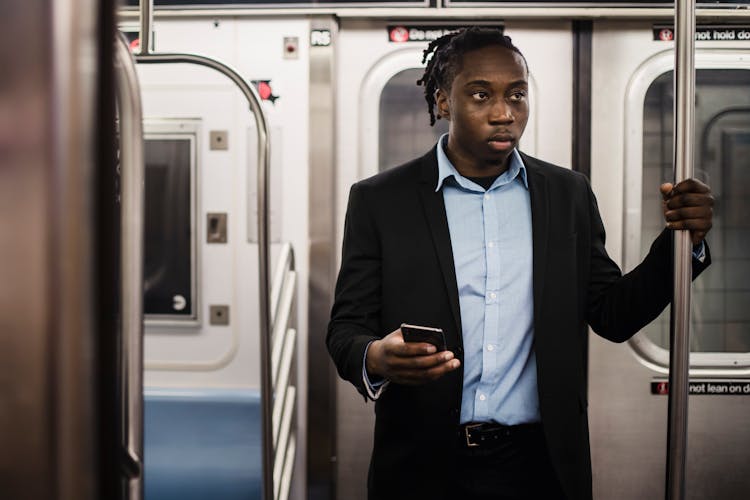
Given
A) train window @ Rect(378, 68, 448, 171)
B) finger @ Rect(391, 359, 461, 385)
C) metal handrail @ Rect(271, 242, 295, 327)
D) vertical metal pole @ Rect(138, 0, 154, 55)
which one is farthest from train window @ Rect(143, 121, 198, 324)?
finger @ Rect(391, 359, 461, 385)

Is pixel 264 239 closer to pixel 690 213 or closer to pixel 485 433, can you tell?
pixel 485 433

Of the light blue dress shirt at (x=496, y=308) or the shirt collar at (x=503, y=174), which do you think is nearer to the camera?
the light blue dress shirt at (x=496, y=308)

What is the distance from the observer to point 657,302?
1.73 m

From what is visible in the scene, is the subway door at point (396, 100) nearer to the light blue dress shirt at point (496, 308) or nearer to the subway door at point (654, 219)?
the subway door at point (654, 219)

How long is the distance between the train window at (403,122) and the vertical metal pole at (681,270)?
2.08 m

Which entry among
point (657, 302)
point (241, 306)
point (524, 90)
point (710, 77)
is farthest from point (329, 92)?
point (657, 302)

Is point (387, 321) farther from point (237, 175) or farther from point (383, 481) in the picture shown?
point (237, 175)

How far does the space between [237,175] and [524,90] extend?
71.5 inches

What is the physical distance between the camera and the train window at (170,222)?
3.48 meters

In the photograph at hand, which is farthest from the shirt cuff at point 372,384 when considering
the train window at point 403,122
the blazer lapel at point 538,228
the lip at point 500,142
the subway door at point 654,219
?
the subway door at point 654,219

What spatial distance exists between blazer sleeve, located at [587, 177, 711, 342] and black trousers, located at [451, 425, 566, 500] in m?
0.34

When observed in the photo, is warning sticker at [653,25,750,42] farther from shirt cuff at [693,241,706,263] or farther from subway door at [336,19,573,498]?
shirt cuff at [693,241,706,263]

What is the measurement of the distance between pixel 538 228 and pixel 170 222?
2145 millimetres

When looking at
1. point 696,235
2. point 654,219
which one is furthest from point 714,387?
point 696,235
